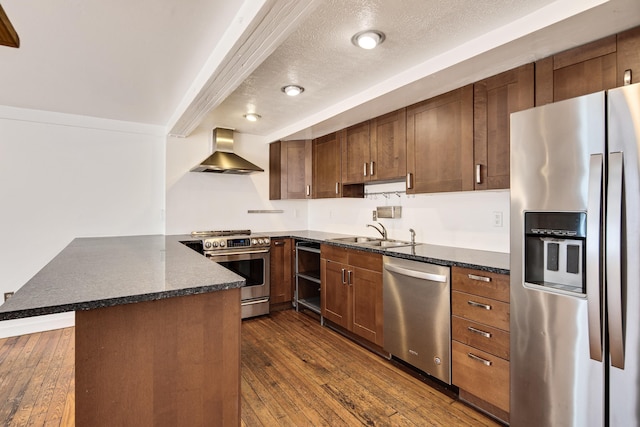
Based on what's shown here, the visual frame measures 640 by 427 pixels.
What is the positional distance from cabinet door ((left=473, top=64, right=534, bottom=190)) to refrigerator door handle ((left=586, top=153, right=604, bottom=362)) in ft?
2.33

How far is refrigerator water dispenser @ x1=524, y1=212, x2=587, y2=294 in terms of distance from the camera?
4.87ft

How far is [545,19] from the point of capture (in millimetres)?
1580

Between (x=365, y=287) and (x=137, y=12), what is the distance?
2480mm

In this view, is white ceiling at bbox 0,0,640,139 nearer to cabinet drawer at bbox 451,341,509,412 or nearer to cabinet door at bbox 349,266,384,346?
cabinet door at bbox 349,266,384,346

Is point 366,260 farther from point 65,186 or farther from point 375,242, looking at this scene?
point 65,186

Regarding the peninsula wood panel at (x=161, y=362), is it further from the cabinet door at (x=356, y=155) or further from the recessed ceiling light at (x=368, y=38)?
the cabinet door at (x=356, y=155)

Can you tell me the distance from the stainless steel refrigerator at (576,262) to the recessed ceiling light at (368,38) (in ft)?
2.97

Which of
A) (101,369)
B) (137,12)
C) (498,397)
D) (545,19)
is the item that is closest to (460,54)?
(545,19)

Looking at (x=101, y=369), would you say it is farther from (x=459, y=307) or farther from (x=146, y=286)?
(x=459, y=307)

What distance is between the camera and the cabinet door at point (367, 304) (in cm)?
269

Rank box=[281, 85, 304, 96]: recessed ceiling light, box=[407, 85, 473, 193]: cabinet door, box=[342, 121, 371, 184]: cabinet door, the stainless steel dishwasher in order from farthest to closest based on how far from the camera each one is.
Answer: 1. box=[342, 121, 371, 184]: cabinet door
2. box=[281, 85, 304, 96]: recessed ceiling light
3. box=[407, 85, 473, 193]: cabinet door
4. the stainless steel dishwasher

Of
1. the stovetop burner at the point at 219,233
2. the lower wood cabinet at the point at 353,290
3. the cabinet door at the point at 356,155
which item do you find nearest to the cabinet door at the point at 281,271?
the stovetop burner at the point at 219,233

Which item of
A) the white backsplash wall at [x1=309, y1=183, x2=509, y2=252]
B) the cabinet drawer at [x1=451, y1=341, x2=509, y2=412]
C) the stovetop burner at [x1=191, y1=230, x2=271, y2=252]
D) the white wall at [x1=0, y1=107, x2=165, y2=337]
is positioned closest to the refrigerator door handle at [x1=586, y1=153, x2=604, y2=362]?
the cabinet drawer at [x1=451, y1=341, x2=509, y2=412]

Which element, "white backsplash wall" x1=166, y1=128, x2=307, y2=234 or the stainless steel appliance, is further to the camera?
"white backsplash wall" x1=166, y1=128, x2=307, y2=234
